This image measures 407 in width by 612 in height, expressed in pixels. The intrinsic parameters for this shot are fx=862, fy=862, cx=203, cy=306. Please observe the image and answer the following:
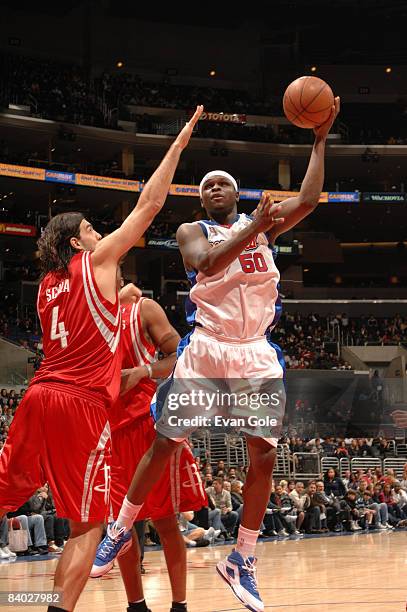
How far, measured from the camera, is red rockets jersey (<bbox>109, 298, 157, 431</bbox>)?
5504mm

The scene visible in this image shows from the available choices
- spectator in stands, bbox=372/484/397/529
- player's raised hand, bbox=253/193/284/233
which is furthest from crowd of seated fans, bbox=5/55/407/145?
player's raised hand, bbox=253/193/284/233

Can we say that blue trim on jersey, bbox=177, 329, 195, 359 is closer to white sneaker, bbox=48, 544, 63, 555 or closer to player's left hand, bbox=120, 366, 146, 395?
player's left hand, bbox=120, 366, 146, 395

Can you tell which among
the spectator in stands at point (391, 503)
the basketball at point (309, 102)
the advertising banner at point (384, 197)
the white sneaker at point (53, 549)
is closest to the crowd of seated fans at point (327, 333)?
the advertising banner at point (384, 197)

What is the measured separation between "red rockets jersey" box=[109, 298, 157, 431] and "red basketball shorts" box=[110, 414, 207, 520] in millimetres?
59

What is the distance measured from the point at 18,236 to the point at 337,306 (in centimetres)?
1467

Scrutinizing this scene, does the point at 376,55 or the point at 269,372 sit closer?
the point at 269,372

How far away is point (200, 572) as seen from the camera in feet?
32.8

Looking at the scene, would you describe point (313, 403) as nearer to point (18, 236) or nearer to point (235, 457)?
point (235, 457)

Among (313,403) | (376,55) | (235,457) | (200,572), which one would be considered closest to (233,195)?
(200,572)

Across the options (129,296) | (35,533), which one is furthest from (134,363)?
(35,533)

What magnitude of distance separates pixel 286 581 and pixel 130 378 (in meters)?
4.35

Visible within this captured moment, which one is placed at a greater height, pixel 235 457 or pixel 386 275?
pixel 386 275

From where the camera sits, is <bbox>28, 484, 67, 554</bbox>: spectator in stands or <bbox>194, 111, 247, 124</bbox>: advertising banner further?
<bbox>194, 111, 247, 124</bbox>: advertising banner

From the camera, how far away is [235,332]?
5078 millimetres
